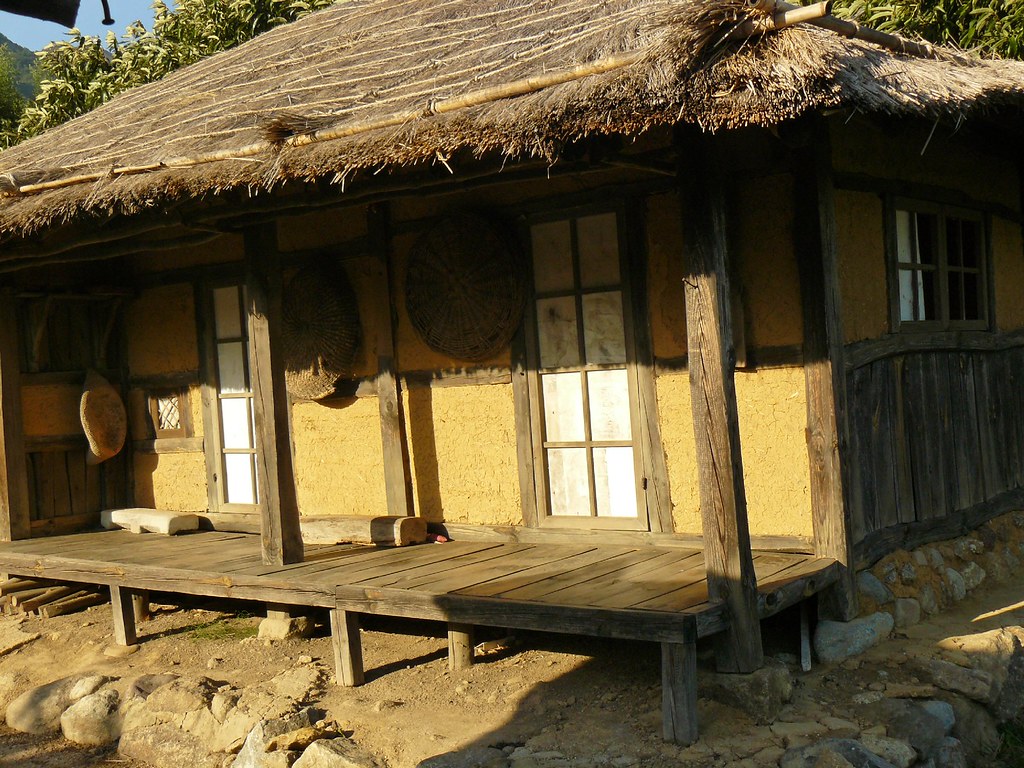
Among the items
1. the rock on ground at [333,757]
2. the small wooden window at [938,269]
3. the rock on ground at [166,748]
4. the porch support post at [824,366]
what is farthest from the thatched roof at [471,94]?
the rock on ground at [166,748]

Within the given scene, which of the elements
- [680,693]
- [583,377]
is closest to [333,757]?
[680,693]

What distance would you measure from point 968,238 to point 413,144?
4043 millimetres

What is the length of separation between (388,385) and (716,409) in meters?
2.84

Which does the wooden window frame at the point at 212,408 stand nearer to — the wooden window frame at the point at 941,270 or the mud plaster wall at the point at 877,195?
the mud plaster wall at the point at 877,195

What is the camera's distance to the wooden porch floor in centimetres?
474

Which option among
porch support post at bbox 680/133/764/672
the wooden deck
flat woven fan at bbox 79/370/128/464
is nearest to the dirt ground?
the wooden deck

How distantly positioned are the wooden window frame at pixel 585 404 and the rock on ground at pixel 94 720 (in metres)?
2.47

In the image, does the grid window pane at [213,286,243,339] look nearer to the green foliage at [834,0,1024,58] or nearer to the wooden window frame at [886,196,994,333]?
the wooden window frame at [886,196,994,333]

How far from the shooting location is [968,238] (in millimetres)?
7125

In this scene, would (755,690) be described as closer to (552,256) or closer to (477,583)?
(477,583)

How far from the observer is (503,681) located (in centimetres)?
535

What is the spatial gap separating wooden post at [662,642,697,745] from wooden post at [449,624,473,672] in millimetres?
1361

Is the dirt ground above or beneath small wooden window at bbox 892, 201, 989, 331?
beneath

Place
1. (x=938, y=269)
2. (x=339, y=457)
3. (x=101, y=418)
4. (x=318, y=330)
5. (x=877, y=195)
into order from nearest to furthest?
1. (x=877, y=195)
2. (x=938, y=269)
3. (x=318, y=330)
4. (x=339, y=457)
5. (x=101, y=418)
